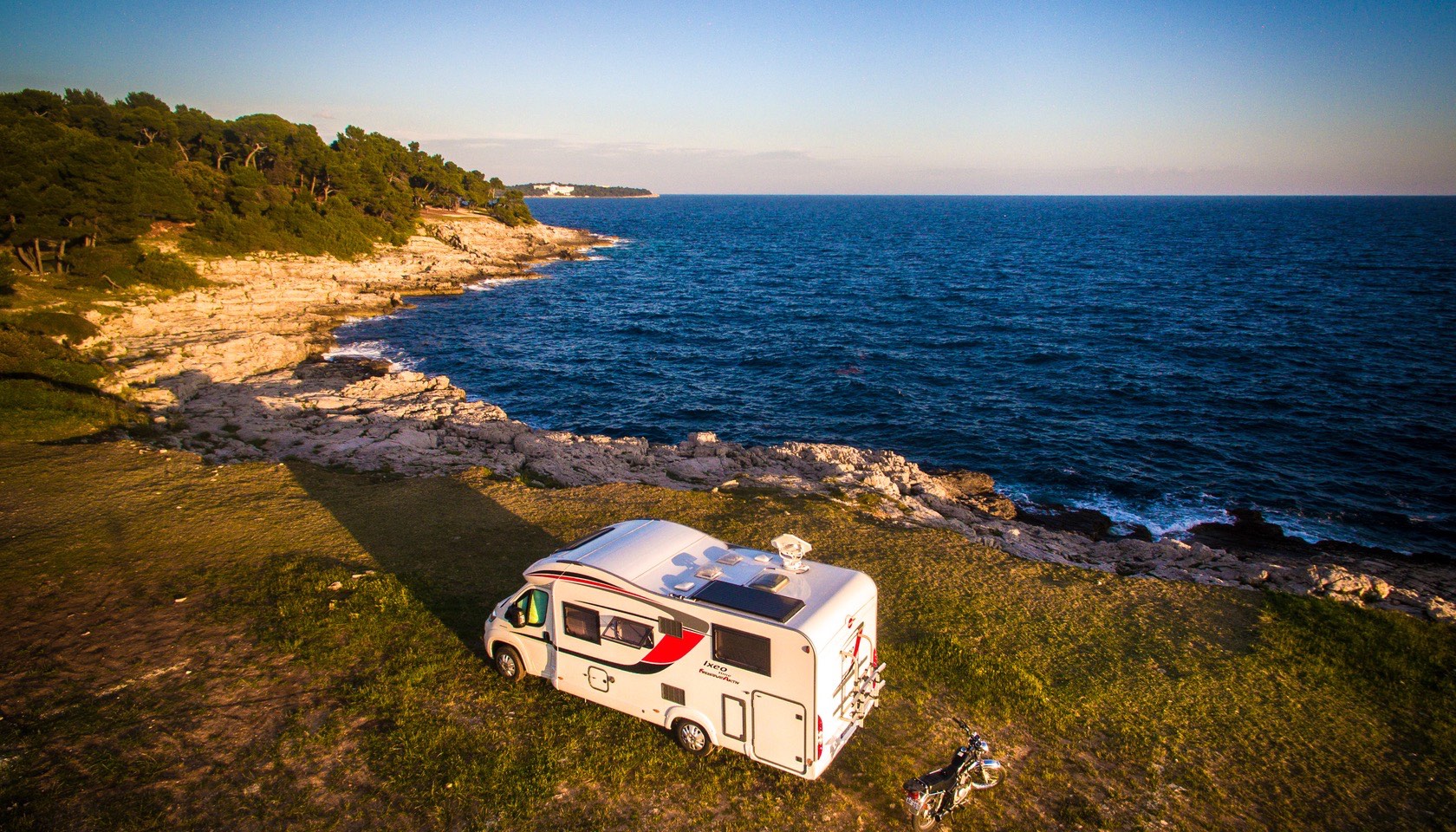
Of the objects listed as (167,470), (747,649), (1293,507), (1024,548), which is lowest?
(1293,507)

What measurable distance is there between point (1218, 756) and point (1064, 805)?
318cm

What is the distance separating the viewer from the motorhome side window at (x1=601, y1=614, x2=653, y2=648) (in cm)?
1118

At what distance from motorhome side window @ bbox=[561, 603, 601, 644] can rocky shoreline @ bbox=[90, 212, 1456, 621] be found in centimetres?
1188

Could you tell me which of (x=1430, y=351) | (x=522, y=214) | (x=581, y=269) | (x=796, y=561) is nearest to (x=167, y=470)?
(x=796, y=561)

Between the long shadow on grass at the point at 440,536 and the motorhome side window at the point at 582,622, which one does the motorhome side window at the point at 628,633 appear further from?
the long shadow on grass at the point at 440,536

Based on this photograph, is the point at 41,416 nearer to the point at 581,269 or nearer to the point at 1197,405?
the point at 1197,405

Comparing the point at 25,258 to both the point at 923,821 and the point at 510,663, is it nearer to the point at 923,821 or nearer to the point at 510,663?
the point at 510,663

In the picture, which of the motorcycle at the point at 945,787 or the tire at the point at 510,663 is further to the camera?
the tire at the point at 510,663

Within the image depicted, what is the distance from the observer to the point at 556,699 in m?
12.5

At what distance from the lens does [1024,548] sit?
21.0 meters

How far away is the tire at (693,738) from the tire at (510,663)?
3256 mm

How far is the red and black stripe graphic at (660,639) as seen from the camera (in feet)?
35.0

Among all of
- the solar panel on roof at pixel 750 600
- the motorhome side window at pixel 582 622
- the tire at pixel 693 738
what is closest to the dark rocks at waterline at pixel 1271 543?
the solar panel on roof at pixel 750 600

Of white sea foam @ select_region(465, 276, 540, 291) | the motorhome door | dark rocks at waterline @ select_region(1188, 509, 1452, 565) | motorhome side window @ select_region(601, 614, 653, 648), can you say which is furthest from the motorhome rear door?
white sea foam @ select_region(465, 276, 540, 291)
